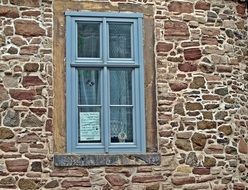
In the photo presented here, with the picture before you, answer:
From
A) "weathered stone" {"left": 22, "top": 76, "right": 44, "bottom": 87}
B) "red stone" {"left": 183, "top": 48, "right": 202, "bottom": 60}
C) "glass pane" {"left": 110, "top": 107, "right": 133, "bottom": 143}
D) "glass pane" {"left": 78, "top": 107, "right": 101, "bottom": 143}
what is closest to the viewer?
"weathered stone" {"left": 22, "top": 76, "right": 44, "bottom": 87}

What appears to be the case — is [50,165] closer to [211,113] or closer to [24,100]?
[24,100]

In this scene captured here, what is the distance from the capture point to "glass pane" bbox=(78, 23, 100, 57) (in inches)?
326

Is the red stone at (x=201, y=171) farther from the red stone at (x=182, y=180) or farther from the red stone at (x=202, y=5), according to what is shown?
the red stone at (x=202, y=5)

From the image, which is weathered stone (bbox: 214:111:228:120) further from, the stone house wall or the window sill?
the window sill

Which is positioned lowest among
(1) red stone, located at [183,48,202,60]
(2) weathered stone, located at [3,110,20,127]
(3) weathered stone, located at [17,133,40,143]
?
(3) weathered stone, located at [17,133,40,143]

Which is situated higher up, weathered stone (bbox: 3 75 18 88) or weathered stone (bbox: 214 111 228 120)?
weathered stone (bbox: 3 75 18 88)

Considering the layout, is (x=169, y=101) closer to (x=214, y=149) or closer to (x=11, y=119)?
(x=214, y=149)

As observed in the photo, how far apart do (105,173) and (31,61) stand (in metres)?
2.01

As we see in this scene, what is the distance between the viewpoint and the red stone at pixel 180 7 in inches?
338

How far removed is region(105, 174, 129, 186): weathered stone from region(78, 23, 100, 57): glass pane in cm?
189

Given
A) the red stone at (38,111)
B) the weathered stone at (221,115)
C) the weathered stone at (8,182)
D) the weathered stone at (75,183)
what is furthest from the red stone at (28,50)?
the weathered stone at (221,115)

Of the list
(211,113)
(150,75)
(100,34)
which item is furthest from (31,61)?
(211,113)

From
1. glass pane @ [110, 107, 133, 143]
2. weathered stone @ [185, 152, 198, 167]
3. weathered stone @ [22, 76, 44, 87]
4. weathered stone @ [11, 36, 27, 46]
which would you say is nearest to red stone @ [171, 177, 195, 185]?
weathered stone @ [185, 152, 198, 167]

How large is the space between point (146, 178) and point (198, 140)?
1.02 metres
